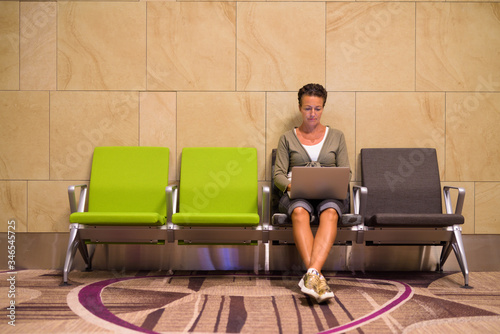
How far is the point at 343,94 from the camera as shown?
3.65 m

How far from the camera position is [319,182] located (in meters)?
2.72

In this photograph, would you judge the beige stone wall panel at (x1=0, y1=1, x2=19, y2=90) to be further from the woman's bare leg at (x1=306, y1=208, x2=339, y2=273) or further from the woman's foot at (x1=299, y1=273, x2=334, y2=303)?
the woman's foot at (x1=299, y1=273, x2=334, y2=303)

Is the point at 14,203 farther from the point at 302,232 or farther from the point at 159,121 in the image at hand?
the point at 302,232

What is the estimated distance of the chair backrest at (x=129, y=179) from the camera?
3363 mm

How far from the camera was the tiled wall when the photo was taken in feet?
11.9

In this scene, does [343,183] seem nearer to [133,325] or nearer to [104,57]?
[133,325]

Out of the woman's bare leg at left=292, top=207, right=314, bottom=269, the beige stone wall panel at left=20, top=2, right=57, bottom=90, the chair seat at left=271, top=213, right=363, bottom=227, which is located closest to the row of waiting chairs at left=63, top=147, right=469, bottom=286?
the chair seat at left=271, top=213, right=363, bottom=227

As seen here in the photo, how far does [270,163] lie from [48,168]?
201cm

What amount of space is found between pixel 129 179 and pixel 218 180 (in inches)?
29.8

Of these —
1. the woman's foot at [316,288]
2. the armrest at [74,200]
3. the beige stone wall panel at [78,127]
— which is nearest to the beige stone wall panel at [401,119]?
the woman's foot at [316,288]

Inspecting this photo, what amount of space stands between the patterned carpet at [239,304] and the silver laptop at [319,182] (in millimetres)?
668

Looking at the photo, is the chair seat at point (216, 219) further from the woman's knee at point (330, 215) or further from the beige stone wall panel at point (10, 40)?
the beige stone wall panel at point (10, 40)

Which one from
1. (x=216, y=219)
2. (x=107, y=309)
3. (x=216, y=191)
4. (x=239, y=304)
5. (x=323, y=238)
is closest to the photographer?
(x=107, y=309)


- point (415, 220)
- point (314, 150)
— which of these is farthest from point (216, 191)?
point (415, 220)
